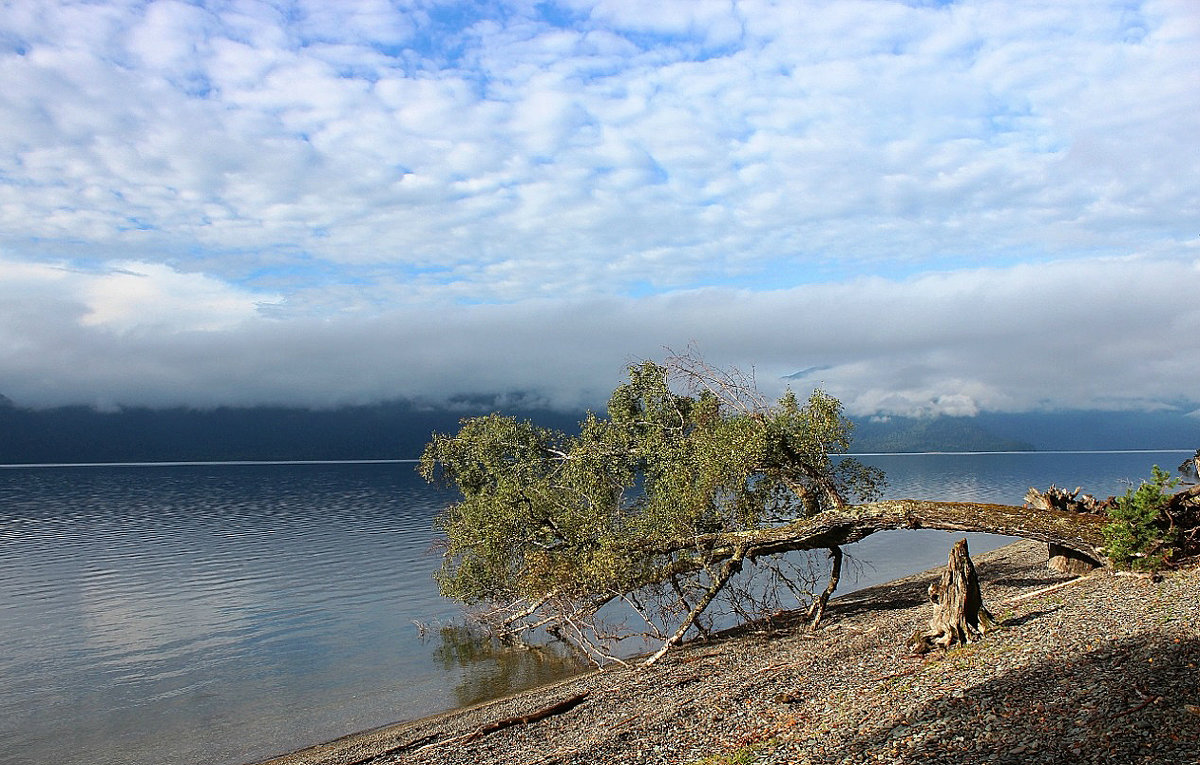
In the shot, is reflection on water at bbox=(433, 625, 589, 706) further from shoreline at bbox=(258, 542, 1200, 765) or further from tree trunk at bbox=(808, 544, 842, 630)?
tree trunk at bbox=(808, 544, 842, 630)

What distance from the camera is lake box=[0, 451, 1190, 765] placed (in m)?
23.5

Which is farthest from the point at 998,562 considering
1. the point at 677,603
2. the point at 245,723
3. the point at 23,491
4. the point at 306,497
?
the point at 23,491

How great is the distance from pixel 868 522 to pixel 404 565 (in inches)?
1506

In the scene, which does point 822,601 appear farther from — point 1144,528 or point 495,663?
point 495,663

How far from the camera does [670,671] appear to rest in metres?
21.9

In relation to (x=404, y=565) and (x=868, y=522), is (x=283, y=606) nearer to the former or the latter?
(x=404, y=565)

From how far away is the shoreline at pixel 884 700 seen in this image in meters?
9.66

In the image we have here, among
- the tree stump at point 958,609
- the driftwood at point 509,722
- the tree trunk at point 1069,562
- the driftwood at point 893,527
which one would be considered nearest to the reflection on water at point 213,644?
the driftwood at point 509,722

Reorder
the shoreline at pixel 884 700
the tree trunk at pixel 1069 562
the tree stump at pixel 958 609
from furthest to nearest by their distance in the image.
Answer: the tree trunk at pixel 1069 562 → the tree stump at pixel 958 609 → the shoreline at pixel 884 700

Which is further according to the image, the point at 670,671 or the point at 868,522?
the point at 868,522

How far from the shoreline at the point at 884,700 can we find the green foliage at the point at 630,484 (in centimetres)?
368

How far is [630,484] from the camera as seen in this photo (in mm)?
29531

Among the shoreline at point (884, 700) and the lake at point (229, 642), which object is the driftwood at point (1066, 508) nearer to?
the shoreline at point (884, 700)

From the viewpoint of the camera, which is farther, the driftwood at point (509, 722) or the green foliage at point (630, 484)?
the green foliage at point (630, 484)
